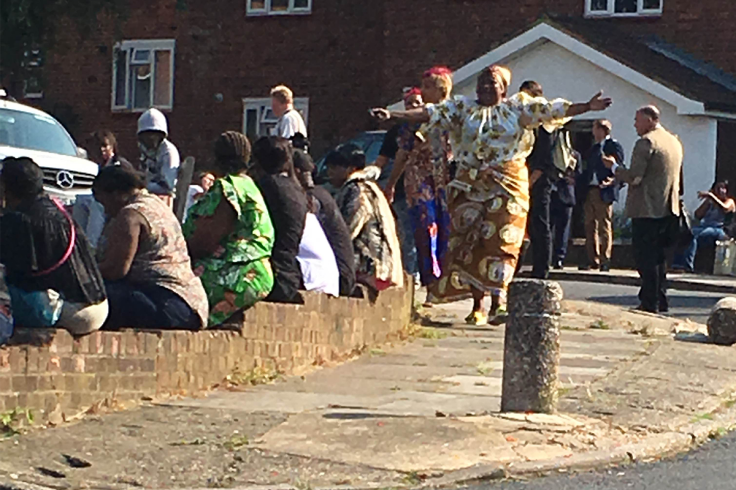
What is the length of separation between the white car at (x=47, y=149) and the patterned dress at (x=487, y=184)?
505 centimetres

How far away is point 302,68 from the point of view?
34375 mm

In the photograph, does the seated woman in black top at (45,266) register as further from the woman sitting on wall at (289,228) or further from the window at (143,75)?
the window at (143,75)

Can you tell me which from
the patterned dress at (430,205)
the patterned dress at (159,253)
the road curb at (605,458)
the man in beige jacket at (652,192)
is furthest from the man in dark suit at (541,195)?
the road curb at (605,458)

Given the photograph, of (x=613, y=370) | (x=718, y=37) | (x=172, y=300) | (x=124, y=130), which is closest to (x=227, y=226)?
(x=172, y=300)

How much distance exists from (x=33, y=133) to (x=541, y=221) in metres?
5.87

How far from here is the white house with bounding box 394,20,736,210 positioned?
27.6m

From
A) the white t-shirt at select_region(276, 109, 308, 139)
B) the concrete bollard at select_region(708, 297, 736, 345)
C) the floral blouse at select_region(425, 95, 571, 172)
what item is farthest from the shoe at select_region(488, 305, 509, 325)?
the white t-shirt at select_region(276, 109, 308, 139)

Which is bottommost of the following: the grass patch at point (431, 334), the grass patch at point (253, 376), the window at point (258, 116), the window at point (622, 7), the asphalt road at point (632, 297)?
the grass patch at point (253, 376)

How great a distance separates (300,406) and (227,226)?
1.57 m

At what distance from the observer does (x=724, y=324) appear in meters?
12.0

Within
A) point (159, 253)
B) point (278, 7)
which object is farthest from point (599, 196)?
point (278, 7)

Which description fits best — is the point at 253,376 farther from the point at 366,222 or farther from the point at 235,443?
the point at 366,222

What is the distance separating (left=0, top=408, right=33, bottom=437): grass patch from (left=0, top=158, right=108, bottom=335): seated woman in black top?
0.52 m

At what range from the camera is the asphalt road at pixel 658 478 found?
7199mm
